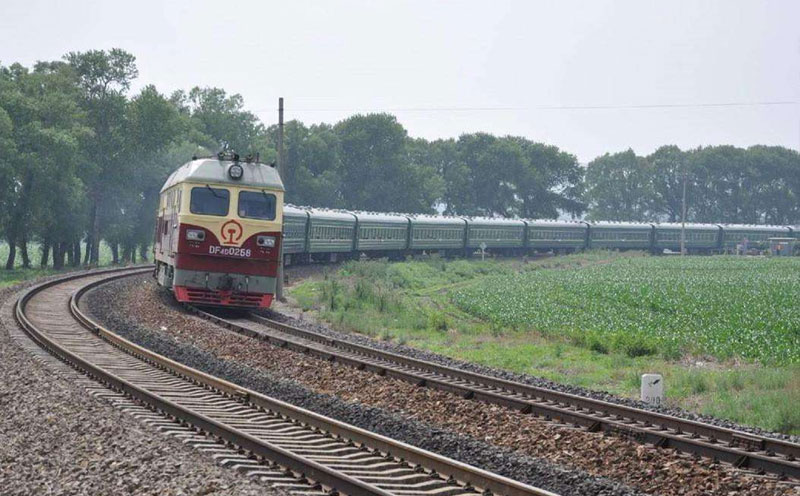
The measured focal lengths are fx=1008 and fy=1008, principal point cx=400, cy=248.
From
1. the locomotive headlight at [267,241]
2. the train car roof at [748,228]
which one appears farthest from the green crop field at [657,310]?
the train car roof at [748,228]

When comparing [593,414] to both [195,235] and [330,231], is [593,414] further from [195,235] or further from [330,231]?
[330,231]

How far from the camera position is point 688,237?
86312 mm

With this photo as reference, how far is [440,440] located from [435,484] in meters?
2.26

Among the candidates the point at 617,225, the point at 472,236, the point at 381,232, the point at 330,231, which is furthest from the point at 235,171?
the point at 617,225

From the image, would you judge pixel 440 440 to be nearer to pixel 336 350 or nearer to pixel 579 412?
pixel 579 412

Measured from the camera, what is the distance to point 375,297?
99.2 ft

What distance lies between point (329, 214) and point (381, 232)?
6.95 metres

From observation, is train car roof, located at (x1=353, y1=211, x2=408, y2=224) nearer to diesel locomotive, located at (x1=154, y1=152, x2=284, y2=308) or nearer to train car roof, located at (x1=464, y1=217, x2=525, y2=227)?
train car roof, located at (x1=464, y1=217, x2=525, y2=227)

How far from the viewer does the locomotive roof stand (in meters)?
22.6

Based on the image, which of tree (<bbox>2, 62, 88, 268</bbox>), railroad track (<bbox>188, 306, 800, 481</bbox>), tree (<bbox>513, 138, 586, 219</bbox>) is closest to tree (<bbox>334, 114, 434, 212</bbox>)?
tree (<bbox>513, 138, 586, 219</bbox>)

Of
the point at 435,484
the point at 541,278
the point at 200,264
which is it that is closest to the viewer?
the point at 435,484

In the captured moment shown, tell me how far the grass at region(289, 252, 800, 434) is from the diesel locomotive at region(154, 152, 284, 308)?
9.27ft

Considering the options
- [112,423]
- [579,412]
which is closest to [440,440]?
[579,412]

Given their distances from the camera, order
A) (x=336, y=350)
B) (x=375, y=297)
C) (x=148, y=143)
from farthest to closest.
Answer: (x=148, y=143)
(x=375, y=297)
(x=336, y=350)
